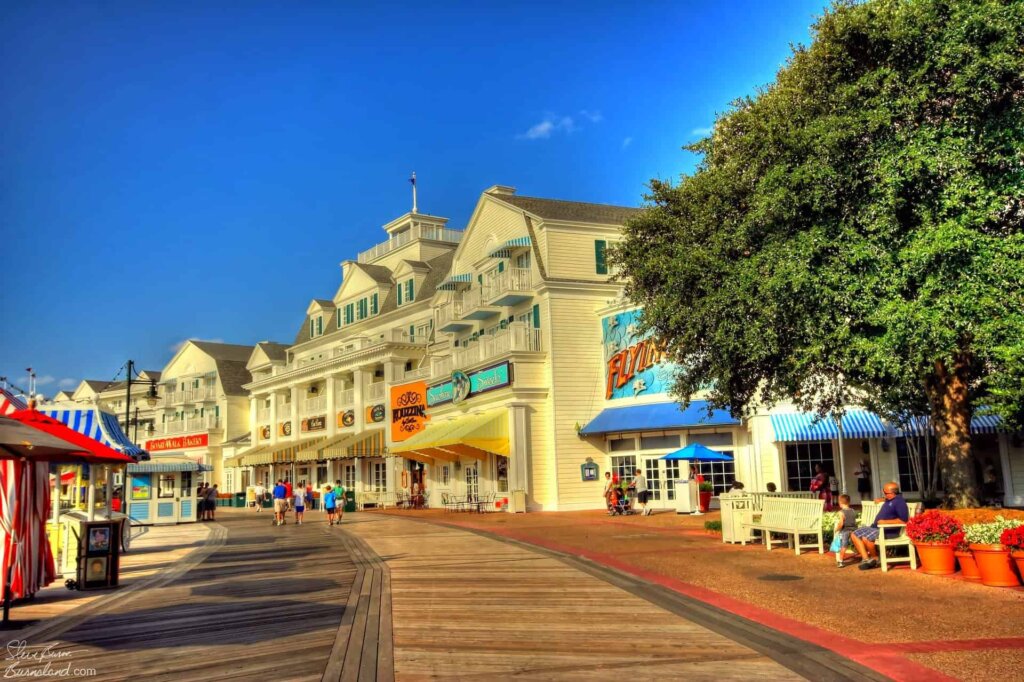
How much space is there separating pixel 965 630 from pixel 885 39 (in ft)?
31.3

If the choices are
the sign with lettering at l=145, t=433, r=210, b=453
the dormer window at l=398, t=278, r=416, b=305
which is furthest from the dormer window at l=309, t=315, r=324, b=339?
the sign with lettering at l=145, t=433, r=210, b=453

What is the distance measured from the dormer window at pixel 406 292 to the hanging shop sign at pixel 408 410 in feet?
17.4

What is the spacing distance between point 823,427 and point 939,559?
11943mm

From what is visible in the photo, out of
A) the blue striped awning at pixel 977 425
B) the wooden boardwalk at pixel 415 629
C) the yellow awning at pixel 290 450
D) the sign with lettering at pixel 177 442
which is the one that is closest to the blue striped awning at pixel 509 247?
the blue striped awning at pixel 977 425

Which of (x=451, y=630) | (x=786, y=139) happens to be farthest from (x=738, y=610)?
(x=786, y=139)

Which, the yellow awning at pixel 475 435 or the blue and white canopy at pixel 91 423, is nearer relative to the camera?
the blue and white canopy at pixel 91 423

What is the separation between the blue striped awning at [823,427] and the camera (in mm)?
23062

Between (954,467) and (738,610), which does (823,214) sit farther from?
(738,610)

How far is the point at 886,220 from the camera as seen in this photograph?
1334cm

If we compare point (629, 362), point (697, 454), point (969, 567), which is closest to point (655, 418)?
point (629, 362)

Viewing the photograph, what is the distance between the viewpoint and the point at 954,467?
1477 centimetres

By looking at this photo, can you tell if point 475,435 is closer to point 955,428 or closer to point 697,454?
point 697,454

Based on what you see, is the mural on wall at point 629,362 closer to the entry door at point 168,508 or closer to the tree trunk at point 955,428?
the tree trunk at point 955,428

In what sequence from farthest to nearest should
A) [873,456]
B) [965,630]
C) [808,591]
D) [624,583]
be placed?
[873,456] → [624,583] → [808,591] → [965,630]
